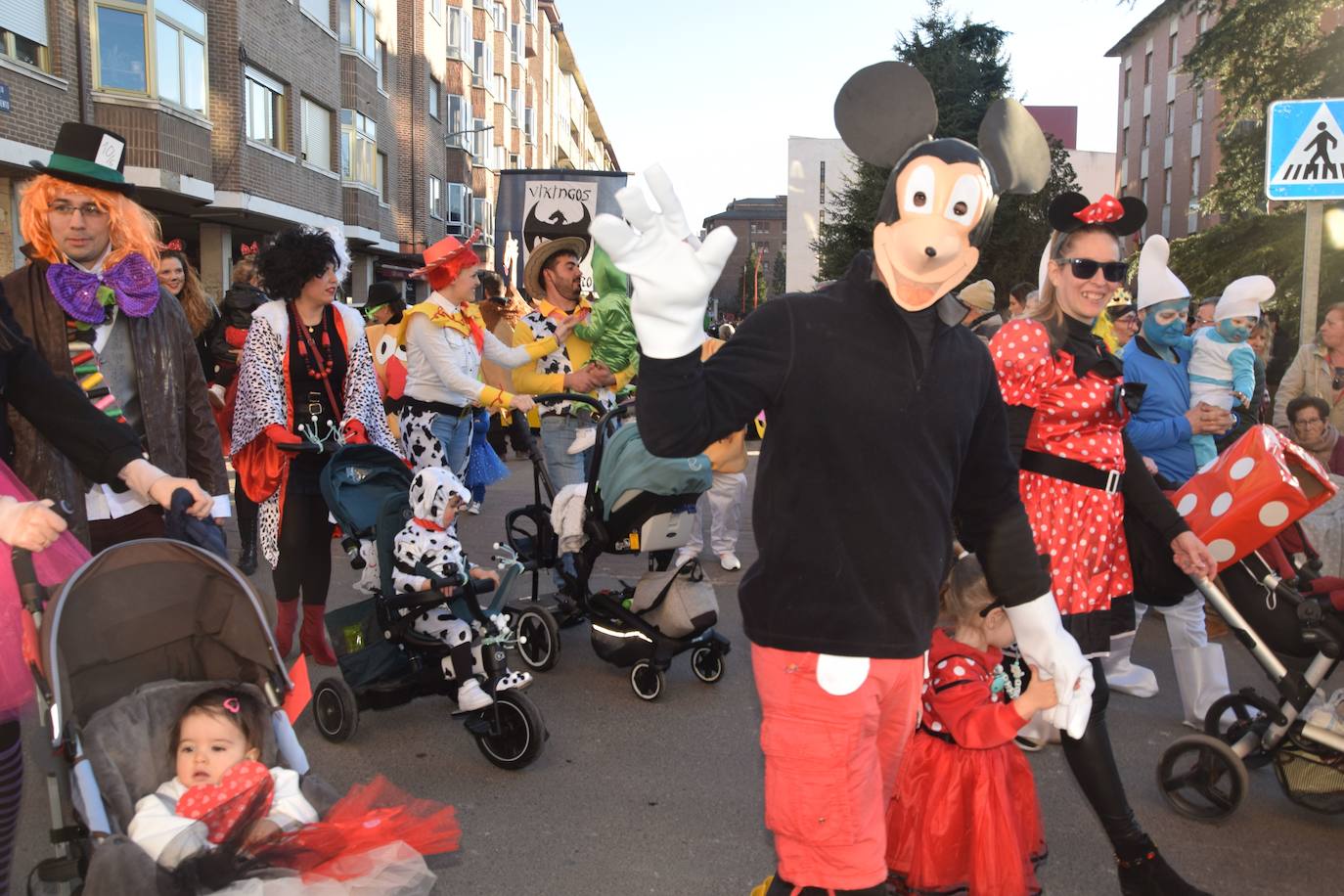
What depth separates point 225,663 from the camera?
9.64 feet

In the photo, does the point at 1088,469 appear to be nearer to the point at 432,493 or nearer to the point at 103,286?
the point at 432,493

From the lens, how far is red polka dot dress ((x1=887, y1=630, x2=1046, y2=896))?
2.80 meters

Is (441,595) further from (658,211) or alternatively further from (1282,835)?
(1282,835)

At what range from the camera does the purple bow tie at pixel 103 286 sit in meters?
3.43

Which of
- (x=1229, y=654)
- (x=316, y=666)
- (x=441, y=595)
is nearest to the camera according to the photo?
(x=441, y=595)

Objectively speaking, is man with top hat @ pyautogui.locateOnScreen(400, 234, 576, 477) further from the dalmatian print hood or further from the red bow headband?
the dalmatian print hood

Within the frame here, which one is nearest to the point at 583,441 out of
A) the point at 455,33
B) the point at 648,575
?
the point at 648,575

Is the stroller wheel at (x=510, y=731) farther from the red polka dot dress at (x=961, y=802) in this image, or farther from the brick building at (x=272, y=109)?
the brick building at (x=272, y=109)

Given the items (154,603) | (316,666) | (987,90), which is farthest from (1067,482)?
(987,90)

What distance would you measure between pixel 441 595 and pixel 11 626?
175 centimetres

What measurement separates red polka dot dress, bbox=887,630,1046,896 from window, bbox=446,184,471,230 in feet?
123

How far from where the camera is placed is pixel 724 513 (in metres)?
7.68

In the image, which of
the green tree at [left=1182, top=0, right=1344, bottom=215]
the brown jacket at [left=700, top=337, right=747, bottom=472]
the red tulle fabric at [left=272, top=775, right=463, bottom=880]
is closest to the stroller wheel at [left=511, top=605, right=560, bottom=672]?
the brown jacket at [left=700, top=337, right=747, bottom=472]

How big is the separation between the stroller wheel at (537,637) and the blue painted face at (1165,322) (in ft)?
10.1
